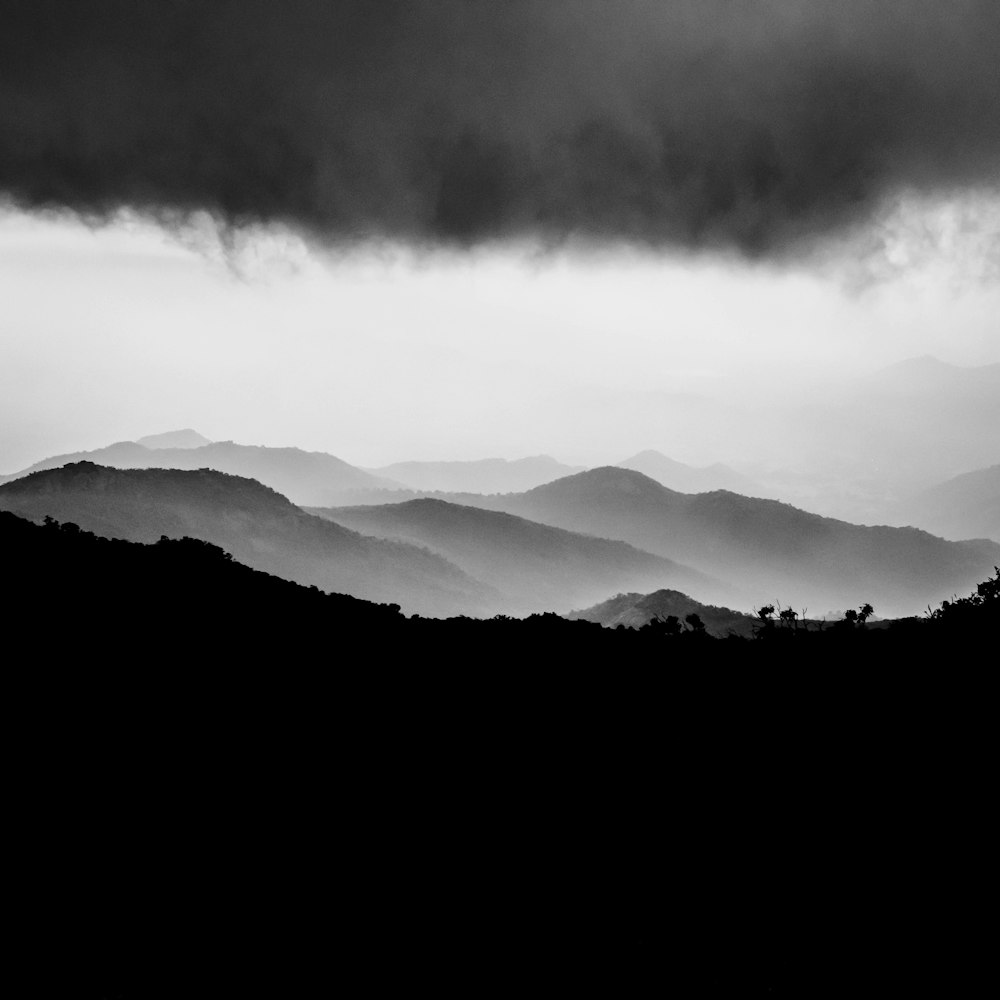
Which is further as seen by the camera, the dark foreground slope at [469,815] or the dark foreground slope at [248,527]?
the dark foreground slope at [248,527]

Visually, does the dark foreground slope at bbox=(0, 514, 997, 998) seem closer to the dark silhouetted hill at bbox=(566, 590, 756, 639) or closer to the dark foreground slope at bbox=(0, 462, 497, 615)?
the dark silhouetted hill at bbox=(566, 590, 756, 639)

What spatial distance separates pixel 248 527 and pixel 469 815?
13279 centimetres

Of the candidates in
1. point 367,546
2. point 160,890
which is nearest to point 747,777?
point 160,890

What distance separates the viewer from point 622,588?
7441 inches

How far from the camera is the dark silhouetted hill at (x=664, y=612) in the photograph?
87.9 meters

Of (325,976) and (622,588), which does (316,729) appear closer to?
(325,976)

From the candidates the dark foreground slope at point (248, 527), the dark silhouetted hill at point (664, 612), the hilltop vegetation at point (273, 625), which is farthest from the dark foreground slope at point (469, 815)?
the dark foreground slope at point (248, 527)

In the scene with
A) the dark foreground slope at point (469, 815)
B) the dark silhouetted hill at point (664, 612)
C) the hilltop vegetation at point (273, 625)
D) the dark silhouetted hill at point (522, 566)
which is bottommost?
the dark foreground slope at point (469, 815)

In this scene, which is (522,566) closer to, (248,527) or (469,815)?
(248,527)

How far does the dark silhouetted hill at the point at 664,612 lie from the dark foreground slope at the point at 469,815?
7067 centimetres

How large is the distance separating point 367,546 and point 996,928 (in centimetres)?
14232

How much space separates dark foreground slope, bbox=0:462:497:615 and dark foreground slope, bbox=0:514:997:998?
10901 centimetres

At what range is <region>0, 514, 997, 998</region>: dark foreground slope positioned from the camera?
29.4 ft

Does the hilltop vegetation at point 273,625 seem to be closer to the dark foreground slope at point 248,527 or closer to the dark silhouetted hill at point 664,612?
the dark silhouetted hill at point 664,612
